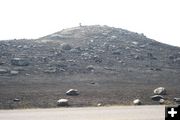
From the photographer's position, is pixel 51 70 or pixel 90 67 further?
pixel 90 67

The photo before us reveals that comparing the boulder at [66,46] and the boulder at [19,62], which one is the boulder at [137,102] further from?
the boulder at [66,46]

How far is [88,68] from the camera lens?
42.9 m

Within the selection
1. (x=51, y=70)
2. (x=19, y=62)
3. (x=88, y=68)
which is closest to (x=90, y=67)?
(x=88, y=68)

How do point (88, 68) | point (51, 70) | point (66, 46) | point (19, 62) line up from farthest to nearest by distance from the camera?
point (66, 46)
point (88, 68)
point (19, 62)
point (51, 70)

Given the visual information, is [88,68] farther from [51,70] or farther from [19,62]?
[19,62]

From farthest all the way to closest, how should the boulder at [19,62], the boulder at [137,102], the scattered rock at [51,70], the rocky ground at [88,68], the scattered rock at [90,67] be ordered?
the scattered rock at [90,67] → the boulder at [19,62] → the scattered rock at [51,70] → the rocky ground at [88,68] → the boulder at [137,102]

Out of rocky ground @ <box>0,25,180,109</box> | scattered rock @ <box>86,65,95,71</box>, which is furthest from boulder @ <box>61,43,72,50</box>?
scattered rock @ <box>86,65,95,71</box>

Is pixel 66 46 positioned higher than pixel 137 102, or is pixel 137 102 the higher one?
pixel 66 46

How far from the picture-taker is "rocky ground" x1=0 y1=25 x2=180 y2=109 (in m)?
29.2

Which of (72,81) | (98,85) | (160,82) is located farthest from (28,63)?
(160,82)

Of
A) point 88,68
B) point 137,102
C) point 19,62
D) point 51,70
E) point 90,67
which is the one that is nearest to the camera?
point 137,102

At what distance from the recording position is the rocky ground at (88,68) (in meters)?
29.2

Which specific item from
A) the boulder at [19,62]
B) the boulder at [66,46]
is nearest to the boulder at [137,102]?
the boulder at [19,62]

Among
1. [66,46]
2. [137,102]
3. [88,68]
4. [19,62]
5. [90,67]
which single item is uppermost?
[66,46]
